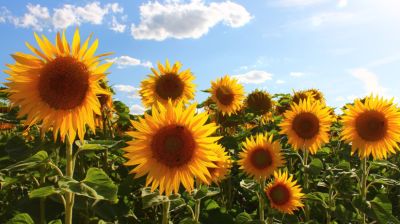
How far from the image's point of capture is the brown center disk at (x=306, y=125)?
600 cm

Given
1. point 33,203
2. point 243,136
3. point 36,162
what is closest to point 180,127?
point 36,162

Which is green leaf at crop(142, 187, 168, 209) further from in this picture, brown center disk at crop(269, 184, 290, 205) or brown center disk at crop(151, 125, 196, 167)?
brown center disk at crop(269, 184, 290, 205)

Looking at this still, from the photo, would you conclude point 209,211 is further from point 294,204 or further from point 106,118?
point 106,118

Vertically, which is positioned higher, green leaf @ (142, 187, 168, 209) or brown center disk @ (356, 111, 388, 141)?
brown center disk @ (356, 111, 388, 141)

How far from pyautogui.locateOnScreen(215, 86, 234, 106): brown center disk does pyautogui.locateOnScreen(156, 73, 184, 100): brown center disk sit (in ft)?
5.66

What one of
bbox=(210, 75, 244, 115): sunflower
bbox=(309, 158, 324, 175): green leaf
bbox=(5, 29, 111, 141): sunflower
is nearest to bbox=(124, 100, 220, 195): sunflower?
bbox=(5, 29, 111, 141): sunflower

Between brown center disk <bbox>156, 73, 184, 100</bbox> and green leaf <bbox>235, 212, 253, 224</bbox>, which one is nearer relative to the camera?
green leaf <bbox>235, 212, 253, 224</bbox>

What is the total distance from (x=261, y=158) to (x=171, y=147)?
2.36 m

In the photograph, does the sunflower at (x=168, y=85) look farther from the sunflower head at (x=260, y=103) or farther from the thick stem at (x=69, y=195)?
the thick stem at (x=69, y=195)

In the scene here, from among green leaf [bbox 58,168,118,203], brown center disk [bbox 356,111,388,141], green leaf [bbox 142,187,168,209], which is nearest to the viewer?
green leaf [bbox 58,168,118,203]

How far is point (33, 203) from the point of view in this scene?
3717 mm

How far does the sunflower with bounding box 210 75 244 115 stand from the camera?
7.61m

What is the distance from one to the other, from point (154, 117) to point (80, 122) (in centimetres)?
56

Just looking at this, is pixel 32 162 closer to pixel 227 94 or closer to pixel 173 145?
pixel 173 145
